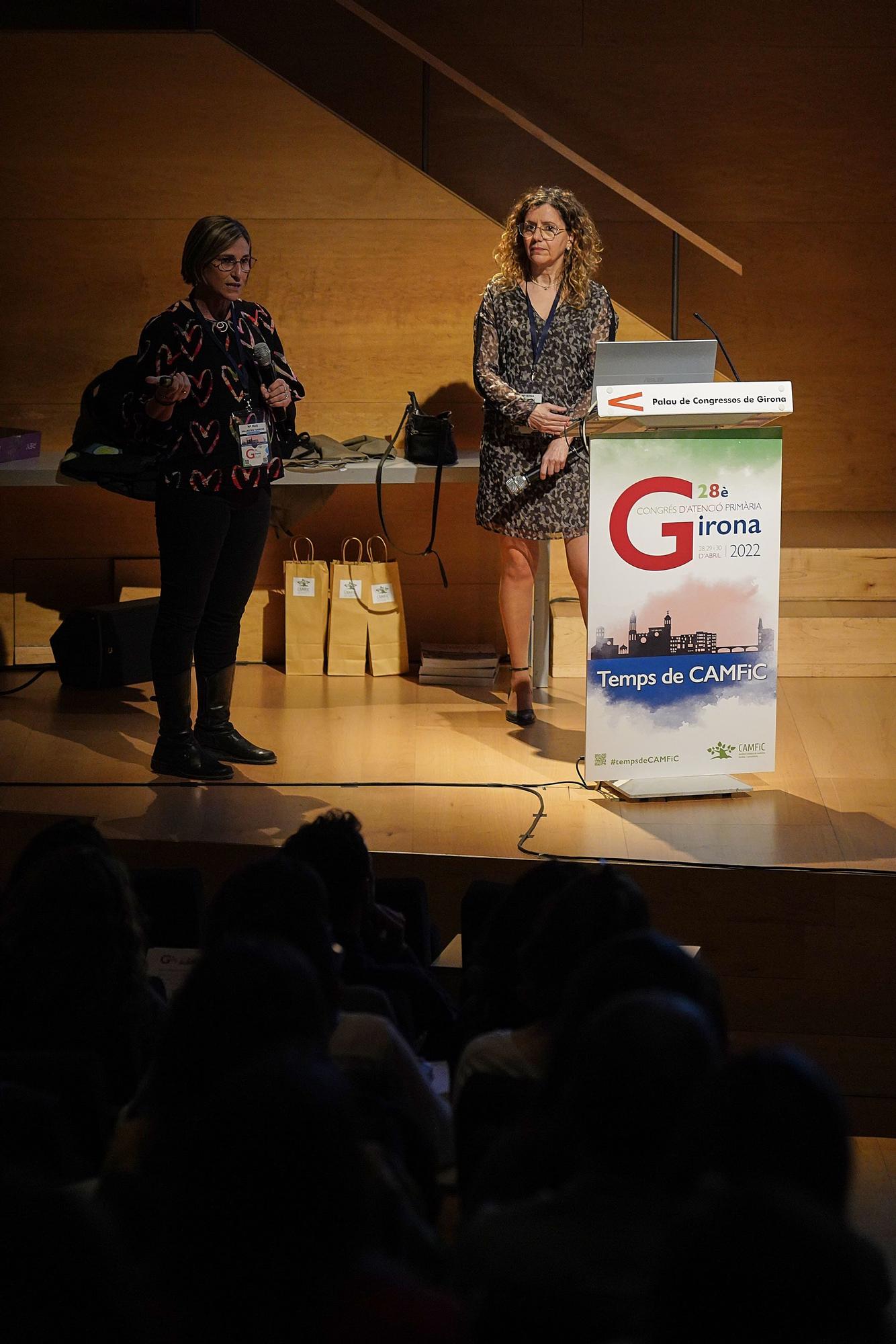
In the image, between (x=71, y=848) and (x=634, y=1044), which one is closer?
(x=634, y=1044)

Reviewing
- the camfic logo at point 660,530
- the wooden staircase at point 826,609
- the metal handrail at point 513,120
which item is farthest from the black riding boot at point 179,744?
the metal handrail at point 513,120

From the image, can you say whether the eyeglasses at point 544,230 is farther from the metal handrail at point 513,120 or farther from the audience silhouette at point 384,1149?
the audience silhouette at point 384,1149

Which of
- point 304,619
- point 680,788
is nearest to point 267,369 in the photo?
point 680,788

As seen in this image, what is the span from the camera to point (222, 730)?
4.58 metres

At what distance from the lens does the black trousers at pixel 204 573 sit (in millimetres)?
4160

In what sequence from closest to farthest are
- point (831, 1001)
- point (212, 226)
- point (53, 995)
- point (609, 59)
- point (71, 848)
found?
1. point (53, 995)
2. point (71, 848)
3. point (831, 1001)
4. point (212, 226)
5. point (609, 59)

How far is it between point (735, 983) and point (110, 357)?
3.61m

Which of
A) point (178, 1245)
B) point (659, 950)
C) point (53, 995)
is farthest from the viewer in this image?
point (53, 995)

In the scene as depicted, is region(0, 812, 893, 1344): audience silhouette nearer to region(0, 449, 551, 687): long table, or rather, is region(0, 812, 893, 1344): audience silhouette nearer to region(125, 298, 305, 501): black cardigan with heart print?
region(125, 298, 305, 501): black cardigan with heart print

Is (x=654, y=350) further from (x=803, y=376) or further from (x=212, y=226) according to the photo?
(x=803, y=376)

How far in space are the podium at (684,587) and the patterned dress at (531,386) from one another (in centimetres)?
78

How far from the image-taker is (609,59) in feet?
20.8

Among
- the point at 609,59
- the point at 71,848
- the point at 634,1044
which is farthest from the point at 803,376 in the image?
the point at 634,1044

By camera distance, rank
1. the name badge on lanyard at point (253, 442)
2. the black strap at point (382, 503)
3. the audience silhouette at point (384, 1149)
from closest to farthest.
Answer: the audience silhouette at point (384, 1149)
the name badge on lanyard at point (253, 442)
the black strap at point (382, 503)
